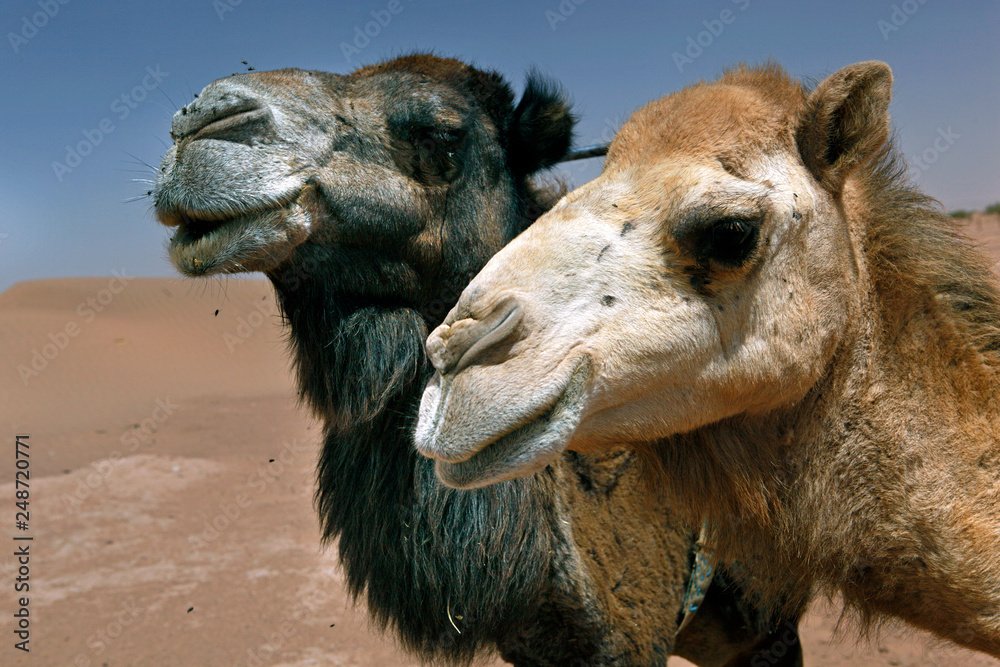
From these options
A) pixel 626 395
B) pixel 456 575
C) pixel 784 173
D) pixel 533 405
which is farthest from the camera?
pixel 456 575

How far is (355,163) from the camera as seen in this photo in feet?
10.0

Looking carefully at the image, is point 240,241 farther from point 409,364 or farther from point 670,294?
point 670,294

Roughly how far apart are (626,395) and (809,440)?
0.64 m

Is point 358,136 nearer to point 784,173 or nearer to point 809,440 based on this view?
point 784,173

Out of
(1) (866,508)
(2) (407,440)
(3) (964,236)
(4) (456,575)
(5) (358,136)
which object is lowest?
(4) (456,575)

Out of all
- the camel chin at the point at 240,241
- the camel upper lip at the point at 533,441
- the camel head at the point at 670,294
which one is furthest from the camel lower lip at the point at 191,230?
the camel upper lip at the point at 533,441

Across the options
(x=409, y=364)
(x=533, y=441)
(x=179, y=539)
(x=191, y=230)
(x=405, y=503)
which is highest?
(x=191, y=230)

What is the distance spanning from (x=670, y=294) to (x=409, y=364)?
1.47 m

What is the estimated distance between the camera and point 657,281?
1950mm

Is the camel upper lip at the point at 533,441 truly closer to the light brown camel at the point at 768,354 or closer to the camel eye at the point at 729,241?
the light brown camel at the point at 768,354

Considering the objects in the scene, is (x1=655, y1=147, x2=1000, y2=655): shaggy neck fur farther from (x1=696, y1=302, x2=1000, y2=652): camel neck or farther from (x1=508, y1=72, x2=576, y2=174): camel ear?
(x1=508, y1=72, x2=576, y2=174): camel ear

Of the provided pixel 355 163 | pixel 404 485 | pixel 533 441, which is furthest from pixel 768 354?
pixel 355 163

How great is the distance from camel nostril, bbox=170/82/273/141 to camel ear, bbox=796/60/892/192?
1974mm

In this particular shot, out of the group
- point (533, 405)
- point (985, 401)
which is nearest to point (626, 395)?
point (533, 405)
